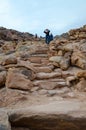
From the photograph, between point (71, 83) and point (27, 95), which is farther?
point (71, 83)

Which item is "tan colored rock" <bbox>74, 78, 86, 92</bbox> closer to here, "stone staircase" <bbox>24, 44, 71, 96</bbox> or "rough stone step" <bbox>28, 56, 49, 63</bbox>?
"stone staircase" <bbox>24, 44, 71, 96</bbox>

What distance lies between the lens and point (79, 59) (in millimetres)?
12602

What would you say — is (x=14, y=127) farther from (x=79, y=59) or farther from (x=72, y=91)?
(x=79, y=59)

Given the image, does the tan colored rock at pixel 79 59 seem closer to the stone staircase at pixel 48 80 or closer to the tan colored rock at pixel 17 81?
the stone staircase at pixel 48 80

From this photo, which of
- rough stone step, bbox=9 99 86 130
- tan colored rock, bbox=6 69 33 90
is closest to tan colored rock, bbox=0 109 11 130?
rough stone step, bbox=9 99 86 130

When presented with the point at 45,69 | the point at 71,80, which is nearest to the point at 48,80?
the point at 71,80

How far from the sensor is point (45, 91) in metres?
10.1

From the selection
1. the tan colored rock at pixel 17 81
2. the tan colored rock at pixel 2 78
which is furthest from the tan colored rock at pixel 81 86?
the tan colored rock at pixel 2 78

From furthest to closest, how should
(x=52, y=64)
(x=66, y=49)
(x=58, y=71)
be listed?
(x=66, y=49), (x=52, y=64), (x=58, y=71)

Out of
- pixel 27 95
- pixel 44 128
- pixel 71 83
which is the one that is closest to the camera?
pixel 44 128

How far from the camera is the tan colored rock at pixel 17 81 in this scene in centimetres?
999

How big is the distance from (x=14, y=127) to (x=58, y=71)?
5925 millimetres

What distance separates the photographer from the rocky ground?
21.0 ft

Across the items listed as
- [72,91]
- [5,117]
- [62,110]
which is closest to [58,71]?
[72,91]
